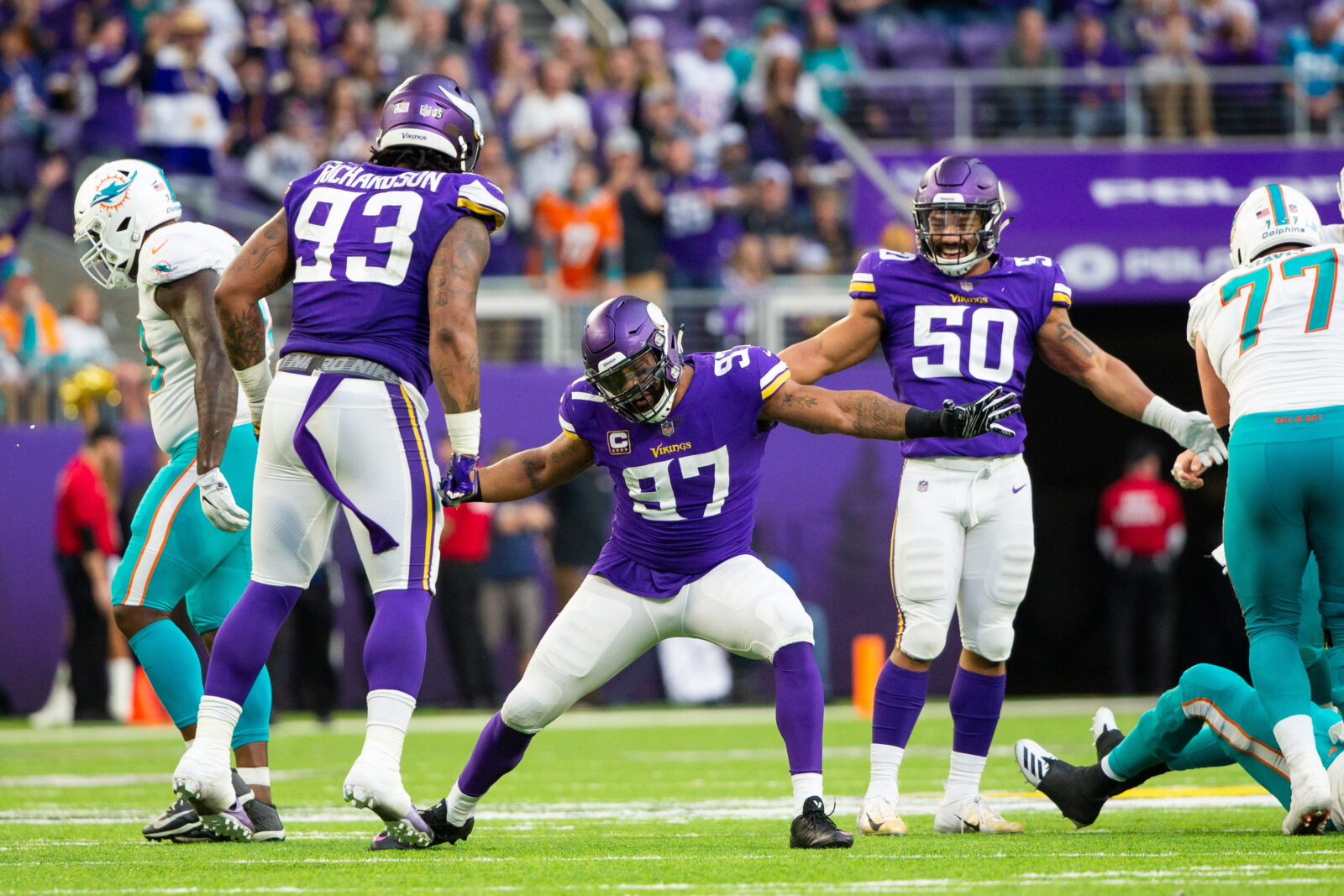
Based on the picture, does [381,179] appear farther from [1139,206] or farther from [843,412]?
[1139,206]

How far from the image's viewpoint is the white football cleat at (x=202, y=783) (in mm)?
4715

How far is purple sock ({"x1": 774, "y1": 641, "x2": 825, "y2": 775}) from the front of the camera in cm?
493

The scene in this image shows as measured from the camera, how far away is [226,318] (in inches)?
202

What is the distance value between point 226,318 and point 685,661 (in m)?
9.12

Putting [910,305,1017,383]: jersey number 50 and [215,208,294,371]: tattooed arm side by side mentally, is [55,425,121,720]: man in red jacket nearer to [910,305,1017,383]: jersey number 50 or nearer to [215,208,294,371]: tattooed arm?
[215,208,294,371]: tattooed arm

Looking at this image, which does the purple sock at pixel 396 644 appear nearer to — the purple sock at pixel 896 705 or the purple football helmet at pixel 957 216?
the purple sock at pixel 896 705

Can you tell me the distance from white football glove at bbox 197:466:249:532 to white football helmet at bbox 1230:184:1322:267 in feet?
10.9

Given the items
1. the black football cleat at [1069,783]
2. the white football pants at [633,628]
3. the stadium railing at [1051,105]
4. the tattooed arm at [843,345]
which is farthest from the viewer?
the stadium railing at [1051,105]

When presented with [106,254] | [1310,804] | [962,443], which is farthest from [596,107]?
[1310,804]

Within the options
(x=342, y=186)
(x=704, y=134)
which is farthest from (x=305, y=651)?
(x=342, y=186)

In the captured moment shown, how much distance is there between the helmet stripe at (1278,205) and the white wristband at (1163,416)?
69 cm

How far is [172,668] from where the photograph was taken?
549cm

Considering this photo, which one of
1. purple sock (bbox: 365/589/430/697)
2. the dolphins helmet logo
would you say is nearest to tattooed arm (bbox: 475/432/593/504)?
purple sock (bbox: 365/589/430/697)

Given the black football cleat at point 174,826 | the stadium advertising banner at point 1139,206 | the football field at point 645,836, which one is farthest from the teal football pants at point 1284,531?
Answer: the stadium advertising banner at point 1139,206
